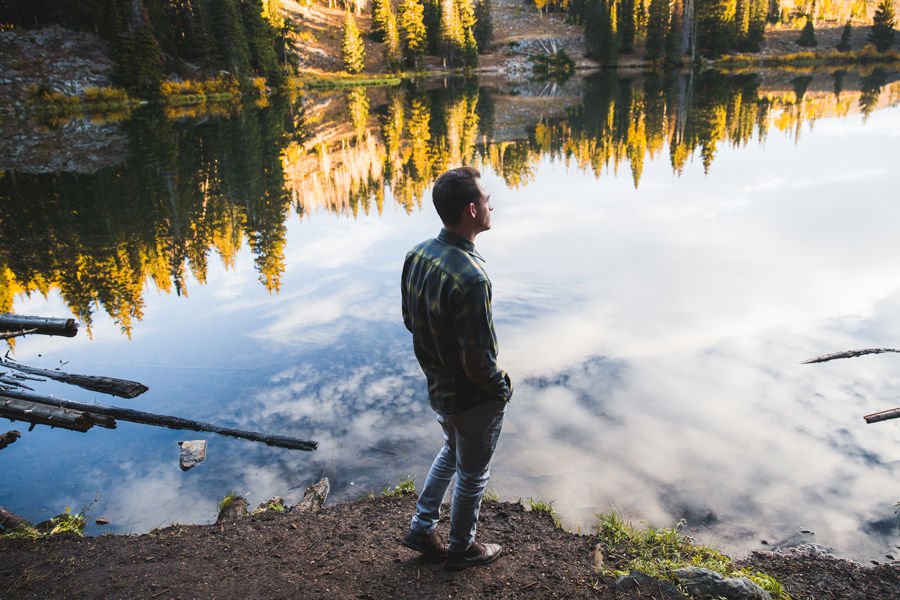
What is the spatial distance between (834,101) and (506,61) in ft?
213

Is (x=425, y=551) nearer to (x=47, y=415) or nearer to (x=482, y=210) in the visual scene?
(x=482, y=210)

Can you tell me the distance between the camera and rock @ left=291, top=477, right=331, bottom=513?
442cm

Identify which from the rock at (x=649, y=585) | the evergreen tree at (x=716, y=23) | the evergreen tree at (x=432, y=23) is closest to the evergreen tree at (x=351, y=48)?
the evergreen tree at (x=432, y=23)

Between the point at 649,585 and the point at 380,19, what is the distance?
318 ft

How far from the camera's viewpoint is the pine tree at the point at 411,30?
79.8m

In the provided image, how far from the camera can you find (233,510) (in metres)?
4.54

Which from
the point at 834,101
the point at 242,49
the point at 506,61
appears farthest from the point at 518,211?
the point at 506,61

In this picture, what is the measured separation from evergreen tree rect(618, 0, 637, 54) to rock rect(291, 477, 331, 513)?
97594mm

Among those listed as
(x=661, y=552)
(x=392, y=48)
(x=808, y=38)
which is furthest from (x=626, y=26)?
(x=661, y=552)

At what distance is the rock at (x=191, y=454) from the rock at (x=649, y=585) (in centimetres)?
411

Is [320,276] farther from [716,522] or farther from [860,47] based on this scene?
[860,47]

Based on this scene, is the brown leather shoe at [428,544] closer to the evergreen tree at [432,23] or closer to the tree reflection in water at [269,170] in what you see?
the tree reflection in water at [269,170]

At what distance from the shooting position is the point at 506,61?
8956 centimetres

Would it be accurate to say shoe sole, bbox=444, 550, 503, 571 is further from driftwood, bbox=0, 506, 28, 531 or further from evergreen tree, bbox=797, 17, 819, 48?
evergreen tree, bbox=797, 17, 819, 48
